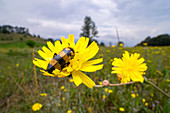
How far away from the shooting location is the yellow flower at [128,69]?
95 centimetres

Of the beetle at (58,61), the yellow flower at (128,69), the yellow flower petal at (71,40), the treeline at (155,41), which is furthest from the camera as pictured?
the treeline at (155,41)

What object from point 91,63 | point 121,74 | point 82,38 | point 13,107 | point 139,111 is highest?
point 82,38

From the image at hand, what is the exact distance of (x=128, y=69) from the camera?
100 centimetres

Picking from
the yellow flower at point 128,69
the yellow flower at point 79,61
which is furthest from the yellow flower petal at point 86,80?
the yellow flower at point 128,69

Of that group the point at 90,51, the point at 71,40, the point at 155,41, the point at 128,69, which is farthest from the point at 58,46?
the point at 155,41

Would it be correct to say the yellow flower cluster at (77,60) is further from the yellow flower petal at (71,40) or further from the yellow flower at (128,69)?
the yellow flower at (128,69)

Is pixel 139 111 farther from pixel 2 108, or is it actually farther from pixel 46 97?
pixel 2 108

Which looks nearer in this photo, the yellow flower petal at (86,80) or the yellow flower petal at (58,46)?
the yellow flower petal at (86,80)

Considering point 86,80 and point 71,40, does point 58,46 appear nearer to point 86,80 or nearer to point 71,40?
point 71,40

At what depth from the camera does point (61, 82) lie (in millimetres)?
2861

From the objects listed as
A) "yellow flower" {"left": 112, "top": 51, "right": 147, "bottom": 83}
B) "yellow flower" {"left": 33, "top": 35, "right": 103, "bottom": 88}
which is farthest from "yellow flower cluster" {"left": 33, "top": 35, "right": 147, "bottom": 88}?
"yellow flower" {"left": 112, "top": 51, "right": 147, "bottom": 83}

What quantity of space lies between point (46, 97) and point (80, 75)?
204cm

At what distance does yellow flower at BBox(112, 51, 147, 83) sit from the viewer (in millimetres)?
949

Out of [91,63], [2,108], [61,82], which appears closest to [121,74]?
[91,63]
